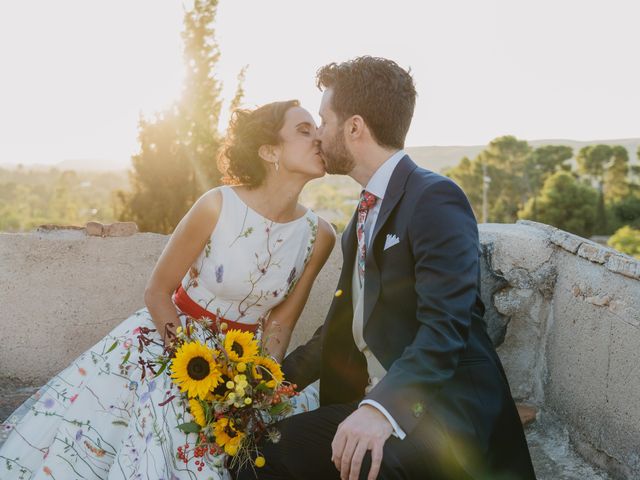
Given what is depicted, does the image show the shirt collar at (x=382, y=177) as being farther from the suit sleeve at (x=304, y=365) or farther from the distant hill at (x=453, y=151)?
the distant hill at (x=453, y=151)

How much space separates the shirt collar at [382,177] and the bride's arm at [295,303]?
2.85 feet

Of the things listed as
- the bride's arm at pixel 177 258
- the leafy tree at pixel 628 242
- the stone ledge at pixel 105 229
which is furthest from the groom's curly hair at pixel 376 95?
the leafy tree at pixel 628 242

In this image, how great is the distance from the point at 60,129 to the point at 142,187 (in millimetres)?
140921

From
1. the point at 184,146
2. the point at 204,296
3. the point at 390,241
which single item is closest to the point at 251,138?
the point at 204,296

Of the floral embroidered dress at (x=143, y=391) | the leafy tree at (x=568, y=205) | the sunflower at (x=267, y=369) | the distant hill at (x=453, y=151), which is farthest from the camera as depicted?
the distant hill at (x=453, y=151)

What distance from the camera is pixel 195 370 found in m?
2.06

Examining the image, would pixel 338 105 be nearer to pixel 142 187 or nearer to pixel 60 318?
pixel 60 318

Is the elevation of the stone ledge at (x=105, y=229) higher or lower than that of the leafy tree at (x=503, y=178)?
higher

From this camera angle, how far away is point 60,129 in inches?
5763

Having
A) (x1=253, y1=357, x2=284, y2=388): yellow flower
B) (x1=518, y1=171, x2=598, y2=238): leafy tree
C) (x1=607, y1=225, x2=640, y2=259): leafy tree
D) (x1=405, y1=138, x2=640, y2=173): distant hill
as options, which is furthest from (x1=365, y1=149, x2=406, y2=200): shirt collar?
(x1=405, y1=138, x2=640, y2=173): distant hill

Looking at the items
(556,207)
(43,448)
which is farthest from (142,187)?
(556,207)

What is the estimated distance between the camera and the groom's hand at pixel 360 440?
1.75m

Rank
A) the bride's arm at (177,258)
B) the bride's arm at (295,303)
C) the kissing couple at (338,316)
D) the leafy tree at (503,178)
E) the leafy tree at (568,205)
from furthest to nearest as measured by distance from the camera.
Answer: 1. the leafy tree at (503,178)
2. the leafy tree at (568,205)
3. the bride's arm at (295,303)
4. the bride's arm at (177,258)
5. the kissing couple at (338,316)

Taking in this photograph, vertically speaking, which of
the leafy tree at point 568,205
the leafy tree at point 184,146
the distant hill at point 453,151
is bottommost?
the distant hill at point 453,151
